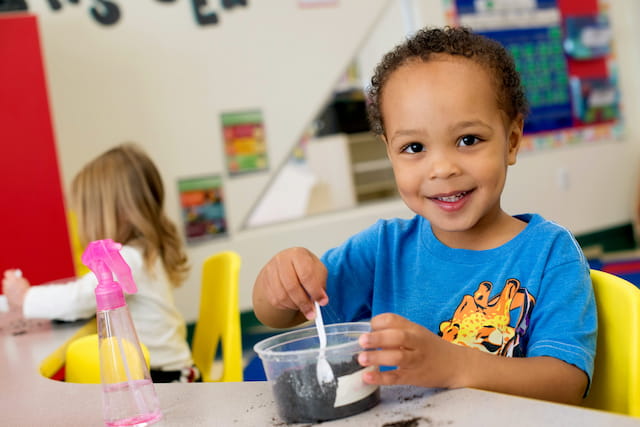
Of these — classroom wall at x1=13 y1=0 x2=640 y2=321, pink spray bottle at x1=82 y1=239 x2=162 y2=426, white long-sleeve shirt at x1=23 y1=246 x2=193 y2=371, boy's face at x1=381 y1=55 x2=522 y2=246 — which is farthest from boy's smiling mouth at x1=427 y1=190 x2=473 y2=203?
classroom wall at x1=13 y1=0 x2=640 y2=321

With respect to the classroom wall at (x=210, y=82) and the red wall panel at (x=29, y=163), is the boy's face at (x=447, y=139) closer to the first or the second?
the red wall panel at (x=29, y=163)

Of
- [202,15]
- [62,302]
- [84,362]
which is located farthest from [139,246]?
[202,15]

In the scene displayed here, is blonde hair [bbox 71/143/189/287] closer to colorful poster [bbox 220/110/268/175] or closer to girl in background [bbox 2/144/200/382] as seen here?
girl in background [bbox 2/144/200/382]

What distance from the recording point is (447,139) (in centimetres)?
96

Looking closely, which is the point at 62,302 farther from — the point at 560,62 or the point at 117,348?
the point at 560,62

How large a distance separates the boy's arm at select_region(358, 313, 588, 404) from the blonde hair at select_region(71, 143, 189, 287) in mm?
1329

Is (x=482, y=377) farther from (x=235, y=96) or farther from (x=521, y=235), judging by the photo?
(x=235, y=96)

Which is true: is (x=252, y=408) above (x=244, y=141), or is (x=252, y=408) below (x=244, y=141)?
below

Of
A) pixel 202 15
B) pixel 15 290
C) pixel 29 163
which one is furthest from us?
pixel 202 15

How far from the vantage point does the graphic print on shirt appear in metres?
0.94

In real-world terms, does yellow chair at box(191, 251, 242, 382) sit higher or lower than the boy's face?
lower

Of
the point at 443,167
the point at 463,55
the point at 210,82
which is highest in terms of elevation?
the point at 210,82

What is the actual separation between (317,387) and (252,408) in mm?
113

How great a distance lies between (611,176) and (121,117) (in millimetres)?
3591
